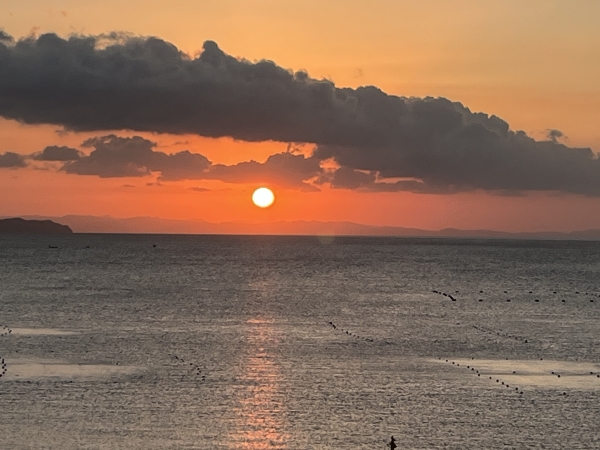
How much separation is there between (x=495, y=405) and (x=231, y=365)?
76.7 ft

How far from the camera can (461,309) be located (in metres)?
133

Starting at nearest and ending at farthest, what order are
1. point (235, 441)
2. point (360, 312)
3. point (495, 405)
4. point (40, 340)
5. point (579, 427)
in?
point (235, 441)
point (579, 427)
point (495, 405)
point (40, 340)
point (360, 312)

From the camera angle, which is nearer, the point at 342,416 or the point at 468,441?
the point at 468,441

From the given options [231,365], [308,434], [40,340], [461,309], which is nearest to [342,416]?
[308,434]

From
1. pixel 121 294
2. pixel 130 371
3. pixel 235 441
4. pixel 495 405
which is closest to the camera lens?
pixel 235 441

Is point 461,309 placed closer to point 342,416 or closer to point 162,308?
point 162,308

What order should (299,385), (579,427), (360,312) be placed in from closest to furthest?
(579,427), (299,385), (360,312)

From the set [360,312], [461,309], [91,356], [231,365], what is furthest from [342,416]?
[461,309]

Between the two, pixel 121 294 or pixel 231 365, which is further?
pixel 121 294

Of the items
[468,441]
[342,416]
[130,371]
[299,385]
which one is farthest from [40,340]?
[468,441]

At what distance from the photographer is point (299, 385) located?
64500 mm

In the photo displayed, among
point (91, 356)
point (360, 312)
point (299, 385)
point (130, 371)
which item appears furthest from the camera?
Answer: point (360, 312)

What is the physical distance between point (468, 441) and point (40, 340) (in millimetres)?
50710

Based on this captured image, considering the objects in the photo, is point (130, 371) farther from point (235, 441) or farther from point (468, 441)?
point (468, 441)
